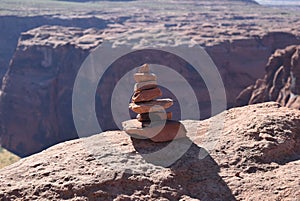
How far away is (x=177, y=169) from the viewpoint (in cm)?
916

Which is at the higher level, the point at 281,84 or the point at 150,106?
the point at 150,106

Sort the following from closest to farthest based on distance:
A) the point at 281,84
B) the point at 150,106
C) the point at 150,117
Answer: the point at 150,106 → the point at 150,117 → the point at 281,84

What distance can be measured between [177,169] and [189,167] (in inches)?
10.7

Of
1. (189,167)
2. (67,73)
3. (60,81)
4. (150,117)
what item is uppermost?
(150,117)

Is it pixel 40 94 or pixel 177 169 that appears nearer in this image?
pixel 177 169

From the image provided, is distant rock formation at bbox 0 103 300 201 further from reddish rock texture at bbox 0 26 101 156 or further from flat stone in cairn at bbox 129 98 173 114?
reddish rock texture at bbox 0 26 101 156

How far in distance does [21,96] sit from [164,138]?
47737 millimetres

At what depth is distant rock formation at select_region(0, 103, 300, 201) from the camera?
853 cm

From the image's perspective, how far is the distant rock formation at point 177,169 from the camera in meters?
8.53

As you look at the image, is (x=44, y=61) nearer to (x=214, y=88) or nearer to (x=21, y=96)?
(x=21, y=96)

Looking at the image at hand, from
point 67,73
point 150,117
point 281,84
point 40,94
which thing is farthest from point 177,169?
point 67,73

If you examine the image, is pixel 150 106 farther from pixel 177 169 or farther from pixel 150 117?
pixel 177 169

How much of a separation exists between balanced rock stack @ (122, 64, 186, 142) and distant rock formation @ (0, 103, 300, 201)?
→ 21 centimetres

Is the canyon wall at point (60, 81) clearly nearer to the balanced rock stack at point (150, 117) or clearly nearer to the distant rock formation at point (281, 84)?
the distant rock formation at point (281, 84)
